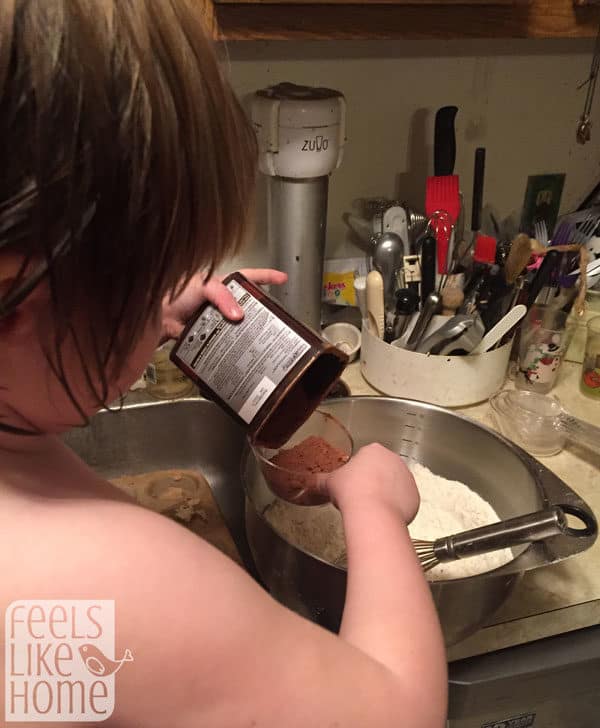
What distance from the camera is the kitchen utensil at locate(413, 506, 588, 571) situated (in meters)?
0.56

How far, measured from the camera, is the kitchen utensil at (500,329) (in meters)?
0.86

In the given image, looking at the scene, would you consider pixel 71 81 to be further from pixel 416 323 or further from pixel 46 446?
pixel 416 323

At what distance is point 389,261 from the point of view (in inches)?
37.1

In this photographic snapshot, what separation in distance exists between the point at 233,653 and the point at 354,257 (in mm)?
777

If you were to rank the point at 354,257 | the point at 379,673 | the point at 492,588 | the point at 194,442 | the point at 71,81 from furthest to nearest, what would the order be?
1. the point at 354,257
2. the point at 194,442
3. the point at 492,588
4. the point at 379,673
5. the point at 71,81

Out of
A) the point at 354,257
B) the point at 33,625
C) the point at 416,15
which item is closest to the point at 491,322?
the point at 354,257

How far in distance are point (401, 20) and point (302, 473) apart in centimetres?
48

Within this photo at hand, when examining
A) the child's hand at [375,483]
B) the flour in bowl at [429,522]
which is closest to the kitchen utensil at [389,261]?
the flour in bowl at [429,522]

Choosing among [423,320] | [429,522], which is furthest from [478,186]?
[429,522]

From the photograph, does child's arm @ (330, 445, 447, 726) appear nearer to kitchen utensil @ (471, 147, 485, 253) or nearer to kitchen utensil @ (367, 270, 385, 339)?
kitchen utensil @ (367, 270, 385, 339)

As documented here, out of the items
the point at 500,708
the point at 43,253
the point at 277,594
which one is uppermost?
the point at 43,253

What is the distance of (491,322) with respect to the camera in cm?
91

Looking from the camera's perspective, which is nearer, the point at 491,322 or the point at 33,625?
the point at 33,625

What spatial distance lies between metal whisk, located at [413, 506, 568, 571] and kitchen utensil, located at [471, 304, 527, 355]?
0.33 metres
